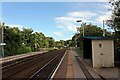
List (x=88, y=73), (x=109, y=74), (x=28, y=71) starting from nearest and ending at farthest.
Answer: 1. (x=109, y=74)
2. (x=88, y=73)
3. (x=28, y=71)

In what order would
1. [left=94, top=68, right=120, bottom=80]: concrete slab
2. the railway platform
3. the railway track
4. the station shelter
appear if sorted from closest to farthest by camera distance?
1. [left=94, top=68, right=120, bottom=80]: concrete slab
2. the railway platform
3. the railway track
4. the station shelter

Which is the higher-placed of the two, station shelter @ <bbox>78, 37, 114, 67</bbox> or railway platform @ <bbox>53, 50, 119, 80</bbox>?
station shelter @ <bbox>78, 37, 114, 67</bbox>

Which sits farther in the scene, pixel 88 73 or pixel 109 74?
pixel 88 73

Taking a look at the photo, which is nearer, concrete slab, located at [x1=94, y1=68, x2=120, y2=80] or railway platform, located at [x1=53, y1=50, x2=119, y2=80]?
concrete slab, located at [x1=94, y1=68, x2=120, y2=80]

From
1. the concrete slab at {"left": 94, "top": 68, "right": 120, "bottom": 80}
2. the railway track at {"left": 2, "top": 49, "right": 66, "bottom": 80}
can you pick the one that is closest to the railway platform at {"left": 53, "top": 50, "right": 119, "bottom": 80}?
the concrete slab at {"left": 94, "top": 68, "right": 120, "bottom": 80}

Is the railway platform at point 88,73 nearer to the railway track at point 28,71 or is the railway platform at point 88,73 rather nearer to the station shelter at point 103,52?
the railway track at point 28,71

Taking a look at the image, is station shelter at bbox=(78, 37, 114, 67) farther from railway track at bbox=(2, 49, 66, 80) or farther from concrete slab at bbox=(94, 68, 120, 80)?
concrete slab at bbox=(94, 68, 120, 80)

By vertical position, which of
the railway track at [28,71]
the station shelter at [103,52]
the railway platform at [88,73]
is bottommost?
the railway track at [28,71]

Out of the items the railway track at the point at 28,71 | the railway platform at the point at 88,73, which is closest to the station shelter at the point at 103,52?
the railway platform at the point at 88,73

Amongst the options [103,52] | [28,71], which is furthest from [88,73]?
[28,71]

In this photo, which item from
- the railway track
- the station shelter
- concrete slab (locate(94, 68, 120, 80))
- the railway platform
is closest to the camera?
concrete slab (locate(94, 68, 120, 80))

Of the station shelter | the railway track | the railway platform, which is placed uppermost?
the station shelter

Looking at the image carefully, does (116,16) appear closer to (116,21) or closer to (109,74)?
(116,21)

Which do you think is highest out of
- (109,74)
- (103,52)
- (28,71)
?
(103,52)
